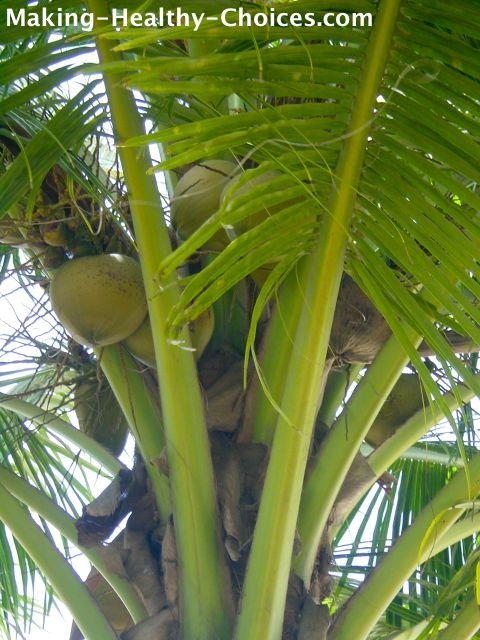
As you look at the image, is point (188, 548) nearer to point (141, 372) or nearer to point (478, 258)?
point (141, 372)

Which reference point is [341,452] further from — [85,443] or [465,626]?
[85,443]

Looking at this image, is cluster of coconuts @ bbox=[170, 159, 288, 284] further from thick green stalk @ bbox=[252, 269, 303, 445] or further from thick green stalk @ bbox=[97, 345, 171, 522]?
thick green stalk @ bbox=[97, 345, 171, 522]

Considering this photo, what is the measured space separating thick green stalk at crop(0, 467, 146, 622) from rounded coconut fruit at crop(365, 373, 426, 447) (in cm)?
54

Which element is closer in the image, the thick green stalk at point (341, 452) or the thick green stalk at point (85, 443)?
the thick green stalk at point (341, 452)

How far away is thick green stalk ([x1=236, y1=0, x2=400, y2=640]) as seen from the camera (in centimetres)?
116

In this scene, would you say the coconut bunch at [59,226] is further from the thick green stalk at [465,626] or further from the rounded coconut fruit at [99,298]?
the thick green stalk at [465,626]

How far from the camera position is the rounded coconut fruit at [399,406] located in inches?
68.6

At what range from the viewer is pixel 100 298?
1439 millimetres

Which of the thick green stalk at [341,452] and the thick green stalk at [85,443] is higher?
the thick green stalk at [85,443]

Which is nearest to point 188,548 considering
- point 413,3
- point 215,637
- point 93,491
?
point 215,637

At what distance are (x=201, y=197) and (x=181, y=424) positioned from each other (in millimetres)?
348

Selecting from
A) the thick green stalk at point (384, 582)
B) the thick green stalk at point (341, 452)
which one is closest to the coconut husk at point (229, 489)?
the thick green stalk at point (341, 452)

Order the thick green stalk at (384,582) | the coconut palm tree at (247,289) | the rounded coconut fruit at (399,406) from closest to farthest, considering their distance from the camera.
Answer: the coconut palm tree at (247,289)
the thick green stalk at (384,582)
the rounded coconut fruit at (399,406)

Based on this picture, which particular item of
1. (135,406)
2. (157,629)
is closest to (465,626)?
(157,629)
